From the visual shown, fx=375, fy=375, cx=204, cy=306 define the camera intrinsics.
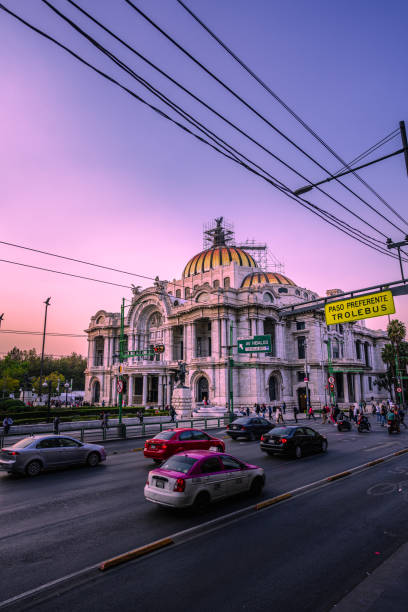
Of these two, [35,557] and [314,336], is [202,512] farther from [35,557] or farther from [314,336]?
[314,336]

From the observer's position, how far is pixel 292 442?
16.3 m

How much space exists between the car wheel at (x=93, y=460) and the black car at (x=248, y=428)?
11.0 metres

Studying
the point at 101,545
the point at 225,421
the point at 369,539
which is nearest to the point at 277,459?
the point at 369,539

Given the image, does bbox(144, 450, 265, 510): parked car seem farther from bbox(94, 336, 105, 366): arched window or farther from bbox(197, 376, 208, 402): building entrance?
bbox(94, 336, 105, 366): arched window

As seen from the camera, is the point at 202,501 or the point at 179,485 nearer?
the point at 179,485

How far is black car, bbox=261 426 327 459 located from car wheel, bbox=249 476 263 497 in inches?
234

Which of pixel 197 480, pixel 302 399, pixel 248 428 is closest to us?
pixel 197 480

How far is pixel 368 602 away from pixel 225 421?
31.1m

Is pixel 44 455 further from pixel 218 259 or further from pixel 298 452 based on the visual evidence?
pixel 218 259

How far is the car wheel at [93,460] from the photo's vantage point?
49.4 feet

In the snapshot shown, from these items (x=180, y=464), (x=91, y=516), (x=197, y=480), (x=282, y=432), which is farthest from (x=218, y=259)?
(x=91, y=516)

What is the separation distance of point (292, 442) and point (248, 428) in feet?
26.2

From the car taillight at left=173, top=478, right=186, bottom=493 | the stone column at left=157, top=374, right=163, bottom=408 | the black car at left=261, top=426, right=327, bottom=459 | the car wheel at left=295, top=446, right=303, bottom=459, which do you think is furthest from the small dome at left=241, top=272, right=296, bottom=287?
the car taillight at left=173, top=478, right=186, bottom=493

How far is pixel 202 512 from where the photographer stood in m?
8.84
